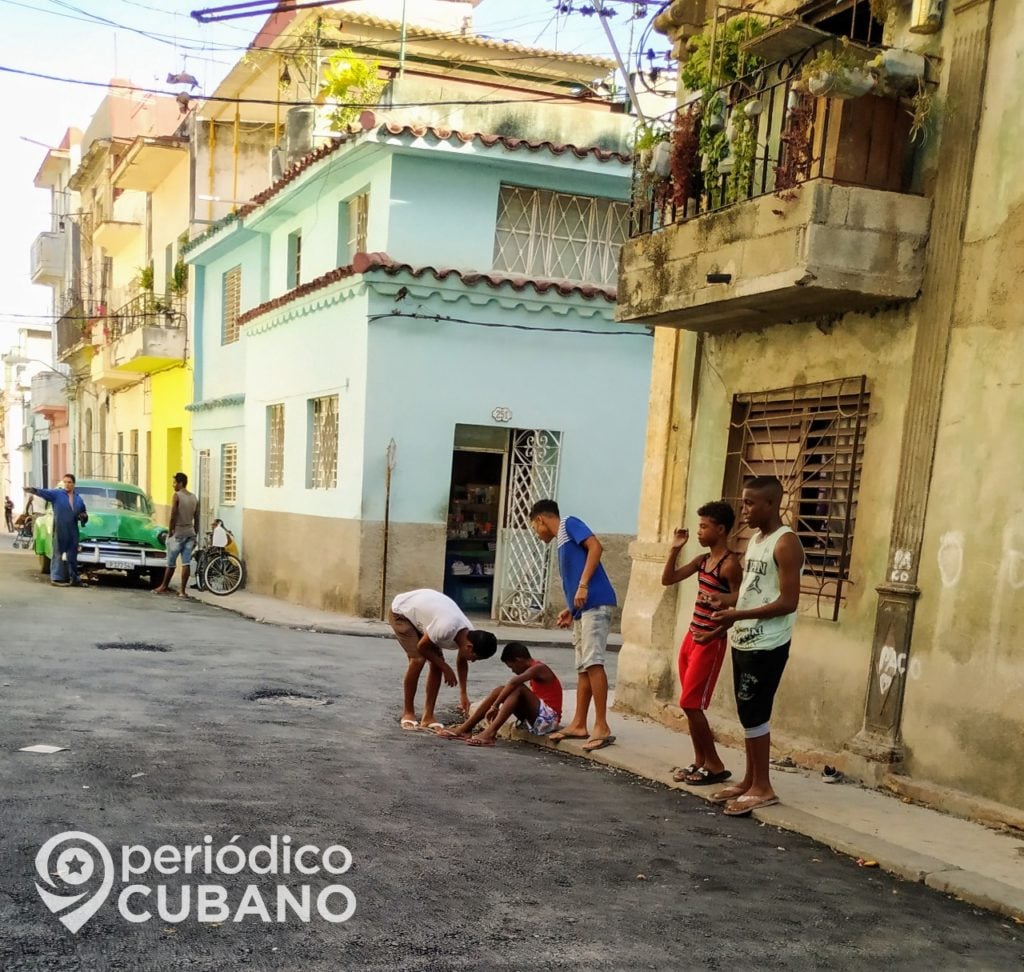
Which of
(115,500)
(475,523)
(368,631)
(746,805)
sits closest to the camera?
(746,805)

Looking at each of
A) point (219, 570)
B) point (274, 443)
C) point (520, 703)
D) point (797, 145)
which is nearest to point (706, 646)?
point (520, 703)

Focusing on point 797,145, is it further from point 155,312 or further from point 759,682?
point 155,312

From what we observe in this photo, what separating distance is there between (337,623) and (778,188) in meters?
9.18

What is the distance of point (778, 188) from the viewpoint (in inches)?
280

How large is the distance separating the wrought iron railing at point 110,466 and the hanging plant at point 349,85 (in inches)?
548

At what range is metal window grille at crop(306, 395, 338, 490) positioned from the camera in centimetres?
1623

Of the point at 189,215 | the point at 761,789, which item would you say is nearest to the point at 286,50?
the point at 189,215

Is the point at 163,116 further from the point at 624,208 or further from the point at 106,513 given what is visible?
the point at 624,208

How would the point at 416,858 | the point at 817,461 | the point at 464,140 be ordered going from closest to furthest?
1. the point at 416,858
2. the point at 817,461
3. the point at 464,140

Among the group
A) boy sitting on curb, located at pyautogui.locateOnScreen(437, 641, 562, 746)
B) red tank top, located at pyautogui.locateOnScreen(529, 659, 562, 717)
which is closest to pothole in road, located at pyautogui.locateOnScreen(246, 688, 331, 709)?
boy sitting on curb, located at pyautogui.locateOnScreen(437, 641, 562, 746)

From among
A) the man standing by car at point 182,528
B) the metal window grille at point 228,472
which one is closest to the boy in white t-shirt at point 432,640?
the man standing by car at point 182,528

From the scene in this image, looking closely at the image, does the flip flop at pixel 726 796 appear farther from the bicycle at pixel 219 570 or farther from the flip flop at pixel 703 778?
the bicycle at pixel 219 570

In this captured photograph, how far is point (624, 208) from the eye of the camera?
52.9 feet

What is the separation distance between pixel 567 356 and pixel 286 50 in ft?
31.2
